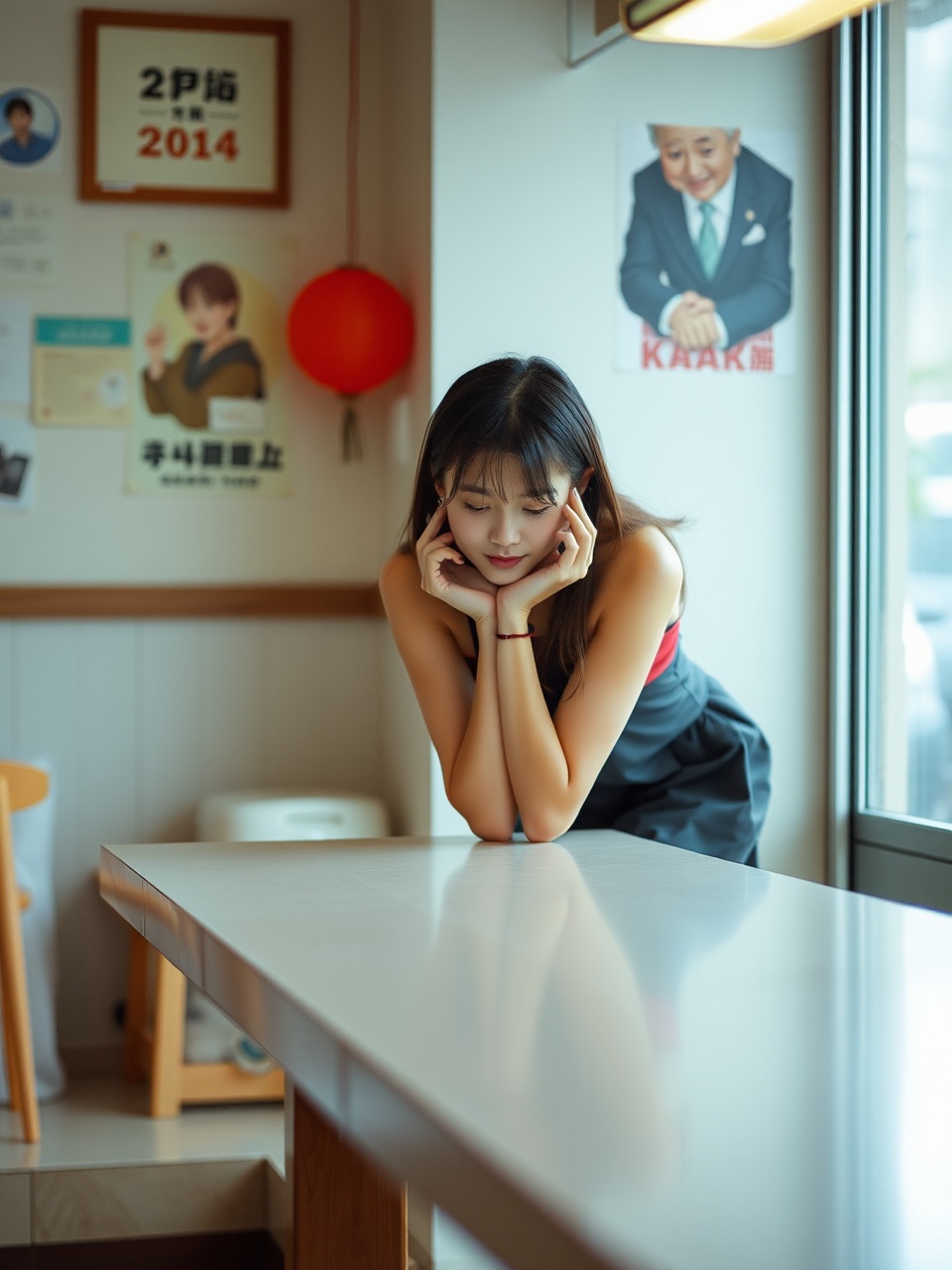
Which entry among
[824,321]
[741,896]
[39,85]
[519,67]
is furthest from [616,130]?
[741,896]

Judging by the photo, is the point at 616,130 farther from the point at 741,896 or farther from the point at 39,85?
the point at 741,896

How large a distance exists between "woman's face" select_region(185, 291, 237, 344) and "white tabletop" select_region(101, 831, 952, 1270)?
6.48ft

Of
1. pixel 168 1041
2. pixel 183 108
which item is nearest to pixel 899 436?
pixel 183 108

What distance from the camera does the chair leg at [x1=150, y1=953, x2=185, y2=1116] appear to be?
2.68 metres

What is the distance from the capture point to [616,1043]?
74 cm

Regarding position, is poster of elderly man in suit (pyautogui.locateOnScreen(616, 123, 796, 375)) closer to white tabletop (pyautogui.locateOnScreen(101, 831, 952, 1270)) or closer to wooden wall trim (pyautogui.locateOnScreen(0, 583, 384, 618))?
wooden wall trim (pyautogui.locateOnScreen(0, 583, 384, 618))

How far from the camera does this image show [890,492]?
107 inches

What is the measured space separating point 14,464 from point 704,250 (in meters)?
1.48

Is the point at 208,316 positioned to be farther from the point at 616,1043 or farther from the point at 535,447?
the point at 616,1043

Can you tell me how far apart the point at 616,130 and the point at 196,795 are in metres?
1.61

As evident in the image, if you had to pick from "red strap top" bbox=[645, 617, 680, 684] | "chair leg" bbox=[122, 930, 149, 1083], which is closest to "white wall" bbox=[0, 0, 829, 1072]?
"chair leg" bbox=[122, 930, 149, 1083]

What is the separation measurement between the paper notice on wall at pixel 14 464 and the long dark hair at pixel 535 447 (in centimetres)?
151

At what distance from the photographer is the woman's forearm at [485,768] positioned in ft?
5.24

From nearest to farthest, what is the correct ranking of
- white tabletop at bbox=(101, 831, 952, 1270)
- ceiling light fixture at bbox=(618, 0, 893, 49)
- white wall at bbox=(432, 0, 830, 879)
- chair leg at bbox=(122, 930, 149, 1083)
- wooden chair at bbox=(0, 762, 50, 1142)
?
white tabletop at bbox=(101, 831, 952, 1270) < ceiling light fixture at bbox=(618, 0, 893, 49) < wooden chair at bbox=(0, 762, 50, 1142) < white wall at bbox=(432, 0, 830, 879) < chair leg at bbox=(122, 930, 149, 1083)
